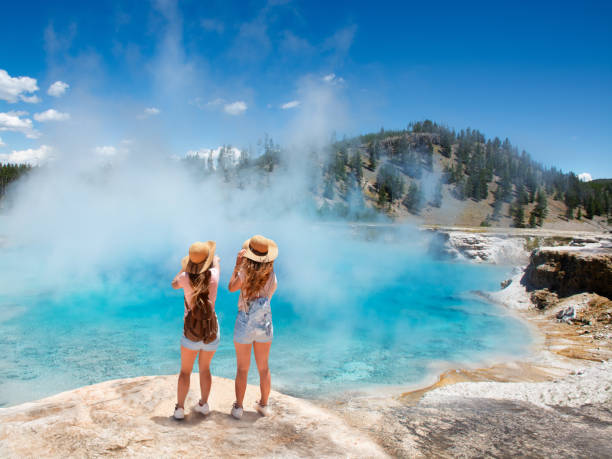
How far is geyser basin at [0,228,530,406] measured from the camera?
6.11 meters

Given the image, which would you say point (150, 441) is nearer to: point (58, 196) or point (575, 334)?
point (575, 334)

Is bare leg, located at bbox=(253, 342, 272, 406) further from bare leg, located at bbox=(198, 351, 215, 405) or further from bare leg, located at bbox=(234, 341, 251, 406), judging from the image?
bare leg, located at bbox=(198, 351, 215, 405)

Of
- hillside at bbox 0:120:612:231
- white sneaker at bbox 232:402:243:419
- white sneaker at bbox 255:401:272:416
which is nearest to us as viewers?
white sneaker at bbox 232:402:243:419

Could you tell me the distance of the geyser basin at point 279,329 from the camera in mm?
6113

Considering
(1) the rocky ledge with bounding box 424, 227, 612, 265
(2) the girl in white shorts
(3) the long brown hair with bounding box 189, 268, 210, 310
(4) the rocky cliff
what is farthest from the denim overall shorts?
(1) the rocky ledge with bounding box 424, 227, 612, 265

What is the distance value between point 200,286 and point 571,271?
11.1 meters

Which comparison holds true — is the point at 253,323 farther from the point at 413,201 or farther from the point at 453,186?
the point at 453,186

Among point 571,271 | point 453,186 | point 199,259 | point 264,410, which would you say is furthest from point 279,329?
point 453,186

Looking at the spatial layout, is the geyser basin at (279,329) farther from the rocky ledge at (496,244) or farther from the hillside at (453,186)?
the hillside at (453,186)

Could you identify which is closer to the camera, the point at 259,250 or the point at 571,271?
the point at 259,250

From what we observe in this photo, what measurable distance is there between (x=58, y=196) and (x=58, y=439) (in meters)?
20.9

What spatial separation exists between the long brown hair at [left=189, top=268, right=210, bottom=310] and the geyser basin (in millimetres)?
3246

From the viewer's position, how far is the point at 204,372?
2959 mm

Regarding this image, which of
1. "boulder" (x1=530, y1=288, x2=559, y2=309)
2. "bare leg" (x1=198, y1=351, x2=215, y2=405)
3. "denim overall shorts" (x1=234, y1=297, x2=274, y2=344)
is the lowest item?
"boulder" (x1=530, y1=288, x2=559, y2=309)
